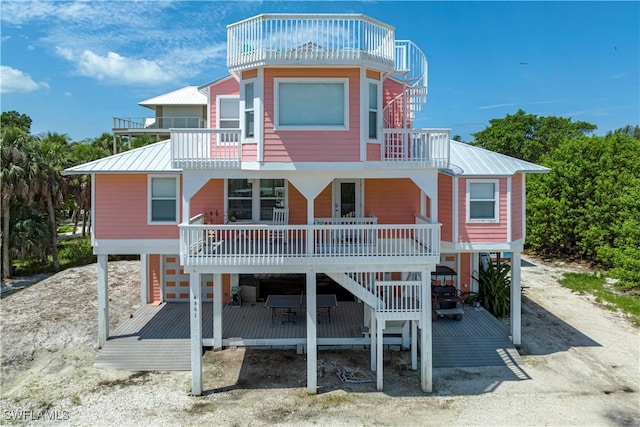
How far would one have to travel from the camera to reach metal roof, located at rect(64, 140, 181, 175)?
557 inches

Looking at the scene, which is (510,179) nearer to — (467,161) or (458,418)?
(467,161)

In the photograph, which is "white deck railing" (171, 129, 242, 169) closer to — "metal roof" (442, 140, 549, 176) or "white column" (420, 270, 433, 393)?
"white column" (420, 270, 433, 393)

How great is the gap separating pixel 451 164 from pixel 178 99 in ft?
79.8

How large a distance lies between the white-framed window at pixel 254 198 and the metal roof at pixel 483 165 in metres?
5.83

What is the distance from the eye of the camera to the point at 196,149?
11883 mm

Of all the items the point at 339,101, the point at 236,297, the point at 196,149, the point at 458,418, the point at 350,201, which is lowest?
the point at 458,418

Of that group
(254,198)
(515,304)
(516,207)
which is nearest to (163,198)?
(254,198)

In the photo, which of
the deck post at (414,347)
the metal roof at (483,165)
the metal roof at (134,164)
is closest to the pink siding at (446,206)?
the metal roof at (483,165)

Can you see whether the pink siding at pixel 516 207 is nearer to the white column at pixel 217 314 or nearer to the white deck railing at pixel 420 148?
the white deck railing at pixel 420 148

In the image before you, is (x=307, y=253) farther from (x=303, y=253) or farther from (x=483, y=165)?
(x=483, y=165)

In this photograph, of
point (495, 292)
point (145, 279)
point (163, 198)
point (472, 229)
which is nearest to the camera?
point (472, 229)

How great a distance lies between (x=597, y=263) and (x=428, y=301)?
20.6 metres

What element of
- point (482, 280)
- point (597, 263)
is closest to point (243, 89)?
point (482, 280)

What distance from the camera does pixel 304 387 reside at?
1213cm
